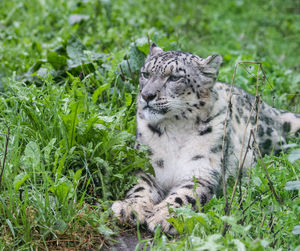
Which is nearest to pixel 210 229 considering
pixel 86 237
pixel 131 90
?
pixel 86 237

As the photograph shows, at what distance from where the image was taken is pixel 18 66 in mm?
7102

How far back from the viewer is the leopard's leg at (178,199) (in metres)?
4.32

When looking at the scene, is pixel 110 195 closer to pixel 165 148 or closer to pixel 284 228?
pixel 165 148

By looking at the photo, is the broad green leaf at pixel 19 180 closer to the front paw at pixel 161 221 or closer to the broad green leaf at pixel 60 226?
the broad green leaf at pixel 60 226

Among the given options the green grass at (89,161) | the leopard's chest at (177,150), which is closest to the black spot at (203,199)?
the green grass at (89,161)

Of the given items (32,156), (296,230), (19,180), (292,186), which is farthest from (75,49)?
(296,230)

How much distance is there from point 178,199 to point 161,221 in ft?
1.28

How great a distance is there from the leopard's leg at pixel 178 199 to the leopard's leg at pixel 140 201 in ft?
0.27

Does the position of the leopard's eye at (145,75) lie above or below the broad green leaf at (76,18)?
above

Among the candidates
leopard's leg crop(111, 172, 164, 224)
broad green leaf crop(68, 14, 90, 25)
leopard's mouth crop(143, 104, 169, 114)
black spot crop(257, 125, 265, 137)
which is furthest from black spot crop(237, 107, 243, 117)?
broad green leaf crop(68, 14, 90, 25)

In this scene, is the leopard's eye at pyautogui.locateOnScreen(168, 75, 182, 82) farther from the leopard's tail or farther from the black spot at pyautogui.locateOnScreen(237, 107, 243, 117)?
the leopard's tail

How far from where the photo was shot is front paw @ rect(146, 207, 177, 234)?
4246mm

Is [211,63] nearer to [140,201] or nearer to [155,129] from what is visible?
[155,129]

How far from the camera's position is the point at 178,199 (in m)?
4.66
